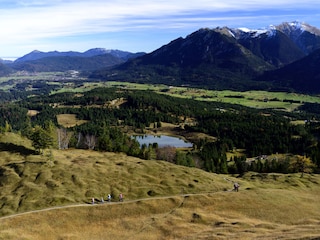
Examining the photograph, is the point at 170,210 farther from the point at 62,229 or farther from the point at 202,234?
the point at 62,229

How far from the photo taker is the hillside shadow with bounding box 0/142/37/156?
5964 inches

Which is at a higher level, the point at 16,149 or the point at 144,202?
the point at 16,149

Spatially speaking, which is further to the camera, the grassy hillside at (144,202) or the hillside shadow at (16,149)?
the hillside shadow at (16,149)

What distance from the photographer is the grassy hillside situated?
89.7 metres

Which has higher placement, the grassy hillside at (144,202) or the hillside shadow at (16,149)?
the hillside shadow at (16,149)

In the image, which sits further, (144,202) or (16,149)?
(16,149)

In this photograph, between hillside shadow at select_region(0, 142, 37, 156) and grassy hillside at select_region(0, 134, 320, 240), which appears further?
hillside shadow at select_region(0, 142, 37, 156)

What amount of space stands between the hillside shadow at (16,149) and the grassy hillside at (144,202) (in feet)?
14.2

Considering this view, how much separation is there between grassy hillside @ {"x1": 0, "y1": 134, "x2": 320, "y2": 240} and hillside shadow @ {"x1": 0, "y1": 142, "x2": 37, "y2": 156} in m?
4.32

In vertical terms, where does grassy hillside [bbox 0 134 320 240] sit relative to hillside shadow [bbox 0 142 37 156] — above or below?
below

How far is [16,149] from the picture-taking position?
156 meters

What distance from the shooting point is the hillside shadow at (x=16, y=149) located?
151 meters

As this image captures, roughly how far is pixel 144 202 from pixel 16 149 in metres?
78.0

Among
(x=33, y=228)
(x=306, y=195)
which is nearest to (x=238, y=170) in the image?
(x=306, y=195)
